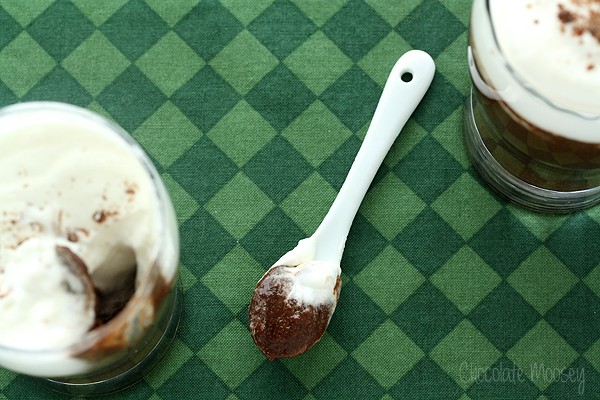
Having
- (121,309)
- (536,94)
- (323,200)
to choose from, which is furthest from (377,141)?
→ (121,309)

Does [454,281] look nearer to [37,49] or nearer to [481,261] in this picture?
[481,261]

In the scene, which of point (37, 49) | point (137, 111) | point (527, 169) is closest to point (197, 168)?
point (137, 111)

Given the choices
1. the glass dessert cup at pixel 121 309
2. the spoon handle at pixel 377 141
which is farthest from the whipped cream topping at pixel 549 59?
the glass dessert cup at pixel 121 309

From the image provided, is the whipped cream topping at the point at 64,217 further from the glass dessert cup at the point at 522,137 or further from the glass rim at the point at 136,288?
the glass dessert cup at the point at 522,137

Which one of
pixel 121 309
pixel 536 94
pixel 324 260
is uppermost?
pixel 536 94

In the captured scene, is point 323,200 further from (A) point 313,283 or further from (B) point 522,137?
(B) point 522,137

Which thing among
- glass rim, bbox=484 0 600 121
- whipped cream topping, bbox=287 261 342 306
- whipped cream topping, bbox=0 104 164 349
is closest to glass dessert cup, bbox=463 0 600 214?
glass rim, bbox=484 0 600 121

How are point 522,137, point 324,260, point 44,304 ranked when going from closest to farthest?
point 44,304
point 522,137
point 324,260
